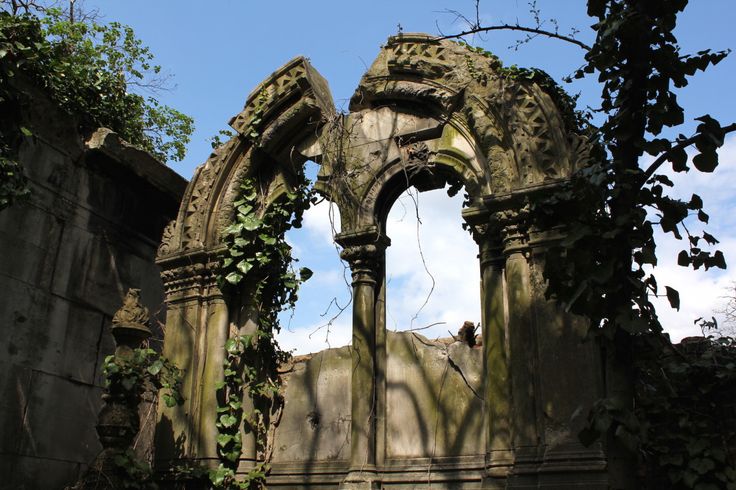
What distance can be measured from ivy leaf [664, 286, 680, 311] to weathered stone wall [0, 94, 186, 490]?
272 inches

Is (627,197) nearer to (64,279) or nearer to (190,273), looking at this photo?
(190,273)

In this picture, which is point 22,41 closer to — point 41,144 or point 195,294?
point 41,144

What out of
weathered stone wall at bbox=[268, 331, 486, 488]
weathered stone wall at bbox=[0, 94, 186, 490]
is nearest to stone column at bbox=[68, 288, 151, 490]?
weathered stone wall at bbox=[0, 94, 186, 490]

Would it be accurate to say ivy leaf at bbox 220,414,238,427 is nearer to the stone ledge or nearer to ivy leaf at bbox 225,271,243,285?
ivy leaf at bbox 225,271,243,285

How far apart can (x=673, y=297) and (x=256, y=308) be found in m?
5.30

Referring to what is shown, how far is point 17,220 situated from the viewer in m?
8.95

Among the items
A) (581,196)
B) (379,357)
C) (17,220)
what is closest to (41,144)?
(17,220)

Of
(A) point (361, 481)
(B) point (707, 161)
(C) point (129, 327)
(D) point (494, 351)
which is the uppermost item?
(B) point (707, 161)

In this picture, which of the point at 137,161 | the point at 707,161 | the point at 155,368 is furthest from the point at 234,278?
the point at 707,161

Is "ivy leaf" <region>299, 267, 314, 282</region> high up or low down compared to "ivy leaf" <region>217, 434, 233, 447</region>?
up

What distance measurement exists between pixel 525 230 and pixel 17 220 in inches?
223

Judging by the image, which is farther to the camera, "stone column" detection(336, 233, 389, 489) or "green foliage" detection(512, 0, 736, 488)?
"stone column" detection(336, 233, 389, 489)

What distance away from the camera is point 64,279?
953 centimetres

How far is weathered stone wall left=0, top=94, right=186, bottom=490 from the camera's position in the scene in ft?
28.7
